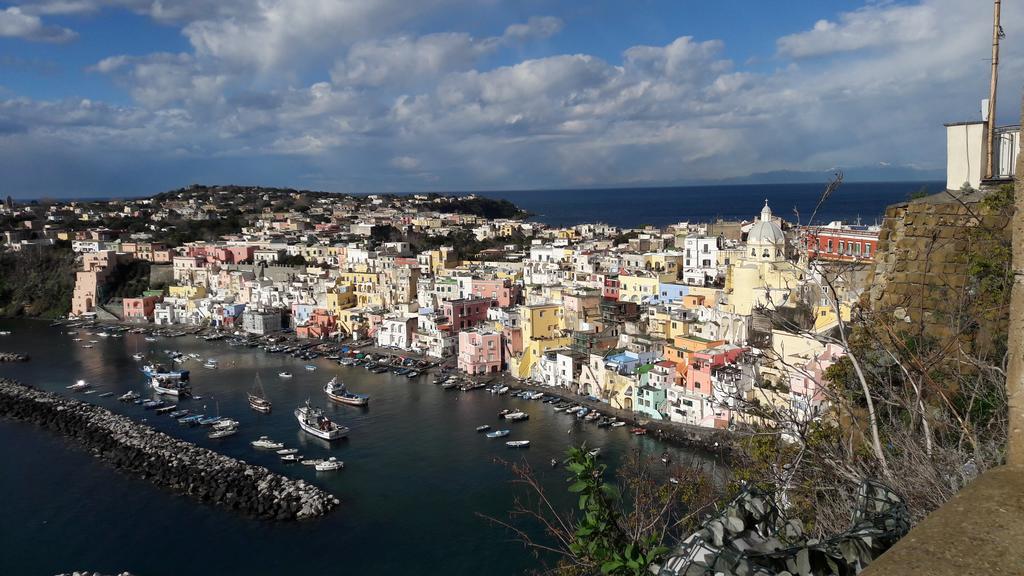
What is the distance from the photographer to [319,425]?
42.5ft

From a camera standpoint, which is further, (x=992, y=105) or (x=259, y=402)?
(x=259, y=402)

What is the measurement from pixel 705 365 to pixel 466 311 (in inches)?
364

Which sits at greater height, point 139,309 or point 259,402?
point 139,309

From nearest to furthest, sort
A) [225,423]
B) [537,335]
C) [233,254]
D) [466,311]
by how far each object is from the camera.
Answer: [225,423]
[537,335]
[466,311]
[233,254]

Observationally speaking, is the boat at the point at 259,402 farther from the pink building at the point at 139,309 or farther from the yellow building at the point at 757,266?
the pink building at the point at 139,309

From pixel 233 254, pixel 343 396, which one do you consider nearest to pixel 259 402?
pixel 343 396

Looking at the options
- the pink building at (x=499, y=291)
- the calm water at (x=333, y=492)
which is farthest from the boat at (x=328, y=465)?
the pink building at (x=499, y=291)

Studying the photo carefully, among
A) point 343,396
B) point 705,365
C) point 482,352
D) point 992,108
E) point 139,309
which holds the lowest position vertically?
point 343,396

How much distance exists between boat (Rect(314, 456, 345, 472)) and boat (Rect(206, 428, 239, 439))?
2.67 meters

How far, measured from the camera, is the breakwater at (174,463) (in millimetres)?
10109

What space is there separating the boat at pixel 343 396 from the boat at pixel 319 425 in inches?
49.2

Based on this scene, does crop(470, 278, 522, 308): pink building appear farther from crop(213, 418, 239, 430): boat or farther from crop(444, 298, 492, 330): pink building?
crop(213, 418, 239, 430): boat

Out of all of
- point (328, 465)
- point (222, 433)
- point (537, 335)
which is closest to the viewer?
point (328, 465)

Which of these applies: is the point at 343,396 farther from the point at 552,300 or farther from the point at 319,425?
the point at 552,300
